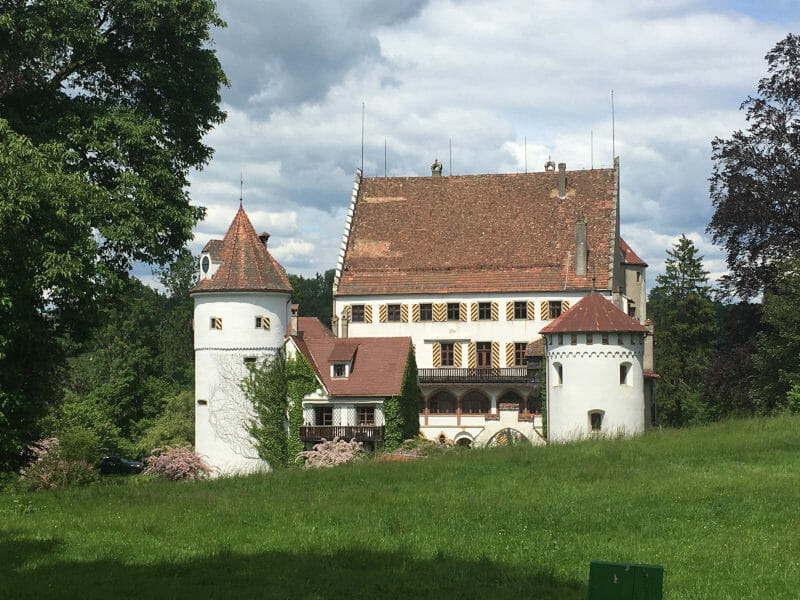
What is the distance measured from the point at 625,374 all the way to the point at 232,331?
1764 cm

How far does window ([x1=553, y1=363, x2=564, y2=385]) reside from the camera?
41231mm

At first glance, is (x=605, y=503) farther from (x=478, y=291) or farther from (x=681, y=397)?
(x=681, y=397)

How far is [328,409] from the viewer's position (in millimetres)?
47812

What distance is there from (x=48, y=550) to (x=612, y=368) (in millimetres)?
29437

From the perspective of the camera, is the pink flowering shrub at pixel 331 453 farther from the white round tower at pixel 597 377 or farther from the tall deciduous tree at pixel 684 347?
the tall deciduous tree at pixel 684 347

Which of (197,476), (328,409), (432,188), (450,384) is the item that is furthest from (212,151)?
(432,188)

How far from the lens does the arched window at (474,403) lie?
55.9 meters

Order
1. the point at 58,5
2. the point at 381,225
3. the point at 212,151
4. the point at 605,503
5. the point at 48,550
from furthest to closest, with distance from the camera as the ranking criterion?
the point at 381,225 < the point at 212,151 < the point at 58,5 < the point at 605,503 < the point at 48,550

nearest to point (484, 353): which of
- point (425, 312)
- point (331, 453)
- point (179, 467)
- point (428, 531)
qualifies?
point (425, 312)

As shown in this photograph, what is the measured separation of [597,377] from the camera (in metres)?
40.5

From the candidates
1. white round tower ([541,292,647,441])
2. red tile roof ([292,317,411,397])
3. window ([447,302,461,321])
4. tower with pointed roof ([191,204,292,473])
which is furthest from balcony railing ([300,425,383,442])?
window ([447,302,461,321])

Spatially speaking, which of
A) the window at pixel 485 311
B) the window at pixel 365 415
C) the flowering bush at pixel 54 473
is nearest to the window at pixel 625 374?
the window at pixel 365 415

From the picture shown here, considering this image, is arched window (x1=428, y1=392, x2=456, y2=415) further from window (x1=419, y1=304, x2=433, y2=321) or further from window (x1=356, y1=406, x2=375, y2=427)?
window (x1=356, y1=406, x2=375, y2=427)

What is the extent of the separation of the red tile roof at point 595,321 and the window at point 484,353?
14.6 meters
